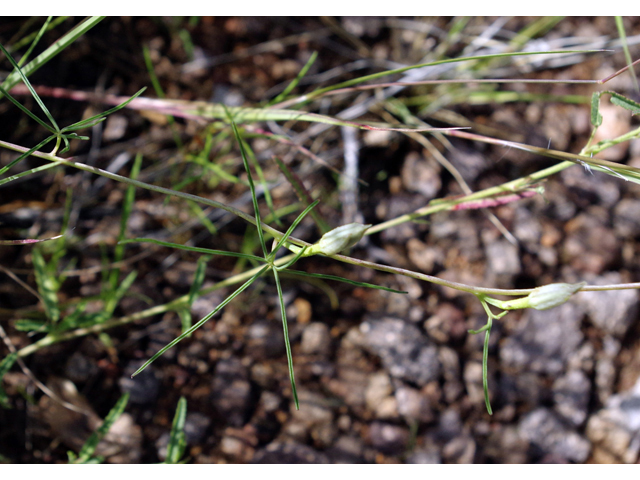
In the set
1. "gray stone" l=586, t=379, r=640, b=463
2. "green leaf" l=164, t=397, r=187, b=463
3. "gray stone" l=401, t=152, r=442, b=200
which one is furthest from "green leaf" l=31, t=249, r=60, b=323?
"gray stone" l=586, t=379, r=640, b=463

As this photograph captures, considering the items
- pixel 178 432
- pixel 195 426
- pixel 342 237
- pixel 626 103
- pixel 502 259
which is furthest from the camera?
pixel 502 259

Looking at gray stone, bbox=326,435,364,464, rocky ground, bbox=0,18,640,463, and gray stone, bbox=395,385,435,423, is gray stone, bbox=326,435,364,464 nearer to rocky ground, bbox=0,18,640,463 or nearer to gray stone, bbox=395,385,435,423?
rocky ground, bbox=0,18,640,463

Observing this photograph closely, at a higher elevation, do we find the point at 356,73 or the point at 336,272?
the point at 356,73

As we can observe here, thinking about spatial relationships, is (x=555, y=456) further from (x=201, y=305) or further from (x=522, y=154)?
(x=201, y=305)

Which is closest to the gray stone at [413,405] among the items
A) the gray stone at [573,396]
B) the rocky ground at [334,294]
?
the rocky ground at [334,294]

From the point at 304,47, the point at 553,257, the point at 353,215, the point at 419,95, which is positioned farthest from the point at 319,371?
the point at 304,47

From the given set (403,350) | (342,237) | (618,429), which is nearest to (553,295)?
(342,237)

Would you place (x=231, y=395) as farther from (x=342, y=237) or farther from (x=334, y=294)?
(x=342, y=237)
